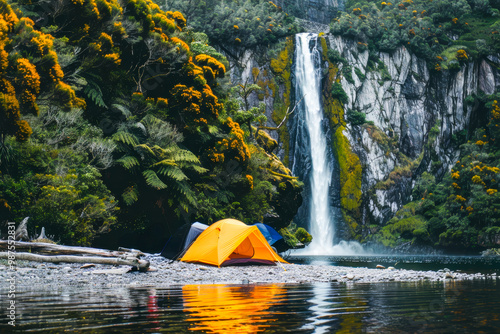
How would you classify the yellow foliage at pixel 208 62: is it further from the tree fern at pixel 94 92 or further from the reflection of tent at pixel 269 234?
the reflection of tent at pixel 269 234

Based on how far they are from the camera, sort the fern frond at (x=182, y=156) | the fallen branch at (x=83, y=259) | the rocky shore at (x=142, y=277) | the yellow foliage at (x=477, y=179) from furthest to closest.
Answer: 1. the yellow foliage at (x=477, y=179)
2. the fern frond at (x=182, y=156)
3. the fallen branch at (x=83, y=259)
4. the rocky shore at (x=142, y=277)

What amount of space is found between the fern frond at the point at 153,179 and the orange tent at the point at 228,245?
3620 mm

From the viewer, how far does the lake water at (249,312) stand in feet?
13.8

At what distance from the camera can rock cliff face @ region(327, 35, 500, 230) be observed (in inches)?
1863

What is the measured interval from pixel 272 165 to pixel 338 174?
590 inches

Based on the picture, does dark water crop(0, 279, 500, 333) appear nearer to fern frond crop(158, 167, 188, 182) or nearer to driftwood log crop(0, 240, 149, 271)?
driftwood log crop(0, 240, 149, 271)

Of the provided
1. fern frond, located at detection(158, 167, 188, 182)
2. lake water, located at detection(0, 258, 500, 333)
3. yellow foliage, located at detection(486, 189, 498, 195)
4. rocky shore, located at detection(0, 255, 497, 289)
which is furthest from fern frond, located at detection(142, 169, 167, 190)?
yellow foliage, located at detection(486, 189, 498, 195)

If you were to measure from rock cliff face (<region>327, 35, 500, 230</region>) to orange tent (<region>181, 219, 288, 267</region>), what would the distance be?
32.7m

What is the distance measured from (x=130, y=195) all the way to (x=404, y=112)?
131 feet

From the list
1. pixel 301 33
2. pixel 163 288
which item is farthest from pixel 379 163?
pixel 163 288

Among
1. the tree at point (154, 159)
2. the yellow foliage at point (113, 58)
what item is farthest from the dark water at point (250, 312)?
the yellow foliage at point (113, 58)

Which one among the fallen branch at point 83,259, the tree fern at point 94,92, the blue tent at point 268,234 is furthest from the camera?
the blue tent at point 268,234

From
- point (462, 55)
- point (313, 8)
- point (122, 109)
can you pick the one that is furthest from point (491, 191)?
point (313, 8)

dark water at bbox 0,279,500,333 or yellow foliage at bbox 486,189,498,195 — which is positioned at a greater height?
yellow foliage at bbox 486,189,498,195
